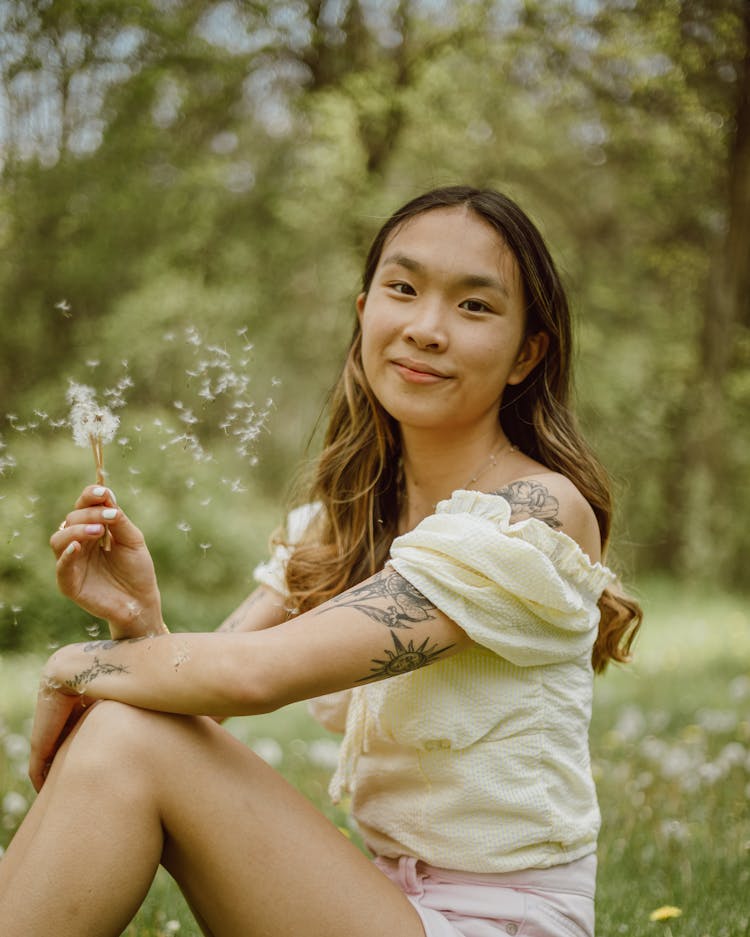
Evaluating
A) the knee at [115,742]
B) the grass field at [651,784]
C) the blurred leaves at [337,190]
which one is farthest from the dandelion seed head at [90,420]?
the blurred leaves at [337,190]

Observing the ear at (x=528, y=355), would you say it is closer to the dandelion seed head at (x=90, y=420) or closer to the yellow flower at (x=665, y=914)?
the dandelion seed head at (x=90, y=420)

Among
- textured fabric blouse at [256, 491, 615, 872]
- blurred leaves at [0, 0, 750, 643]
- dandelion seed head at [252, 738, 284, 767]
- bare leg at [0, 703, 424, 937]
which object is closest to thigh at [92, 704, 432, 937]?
bare leg at [0, 703, 424, 937]

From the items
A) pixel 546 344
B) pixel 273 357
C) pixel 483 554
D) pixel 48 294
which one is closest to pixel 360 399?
pixel 546 344

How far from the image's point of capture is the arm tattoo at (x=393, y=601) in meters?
1.92

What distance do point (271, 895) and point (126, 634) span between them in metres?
0.55

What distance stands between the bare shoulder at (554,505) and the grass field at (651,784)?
3.45 ft

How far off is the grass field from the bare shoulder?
105 centimetres

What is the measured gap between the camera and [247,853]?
188cm

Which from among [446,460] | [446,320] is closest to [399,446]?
[446,460]

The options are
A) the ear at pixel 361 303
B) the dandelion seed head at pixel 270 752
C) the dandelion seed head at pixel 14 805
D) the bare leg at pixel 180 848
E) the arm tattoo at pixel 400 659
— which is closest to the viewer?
the bare leg at pixel 180 848

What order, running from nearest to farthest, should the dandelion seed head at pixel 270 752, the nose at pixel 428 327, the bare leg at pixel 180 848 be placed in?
the bare leg at pixel 180 848, the nose at pixel 428 327, the dandelion seed head at pixel 270 752

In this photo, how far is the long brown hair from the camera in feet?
7.86

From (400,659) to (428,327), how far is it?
73cm

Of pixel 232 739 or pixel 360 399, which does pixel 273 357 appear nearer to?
pixel 360 399
